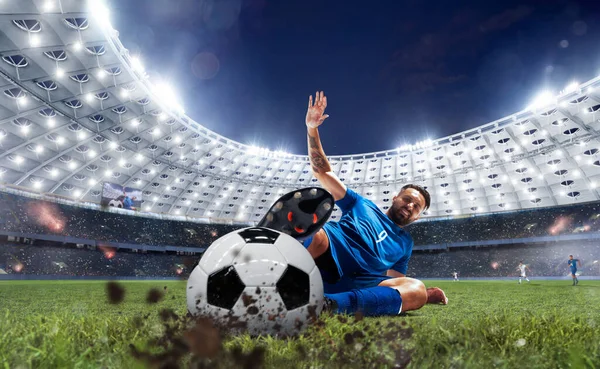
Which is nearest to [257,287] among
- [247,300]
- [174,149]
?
[247,300]

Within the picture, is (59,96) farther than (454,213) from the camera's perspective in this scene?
No

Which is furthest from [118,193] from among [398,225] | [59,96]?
[398,225]

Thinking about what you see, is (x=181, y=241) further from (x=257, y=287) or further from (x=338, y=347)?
(x=338, y=347)

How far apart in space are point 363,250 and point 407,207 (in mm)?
755

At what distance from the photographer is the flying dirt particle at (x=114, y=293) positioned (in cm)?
148

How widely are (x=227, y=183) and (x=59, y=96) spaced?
19.1 m

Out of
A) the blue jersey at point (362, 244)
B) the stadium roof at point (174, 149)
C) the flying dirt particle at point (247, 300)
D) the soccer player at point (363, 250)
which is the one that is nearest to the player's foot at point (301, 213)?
the soccer player at point (363, 250)

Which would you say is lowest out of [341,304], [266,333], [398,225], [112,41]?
[266,333]

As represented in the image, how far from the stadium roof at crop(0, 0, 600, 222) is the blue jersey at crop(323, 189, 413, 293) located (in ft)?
54.0

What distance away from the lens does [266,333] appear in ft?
6.20

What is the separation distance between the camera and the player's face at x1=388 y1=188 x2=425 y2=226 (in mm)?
3762

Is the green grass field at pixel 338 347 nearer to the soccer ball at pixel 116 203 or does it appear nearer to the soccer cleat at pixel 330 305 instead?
the soccer cleat at pixel 330 305

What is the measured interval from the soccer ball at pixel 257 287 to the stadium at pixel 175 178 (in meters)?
7.09

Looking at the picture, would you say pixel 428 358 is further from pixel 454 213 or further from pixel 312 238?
pixel 454 213
